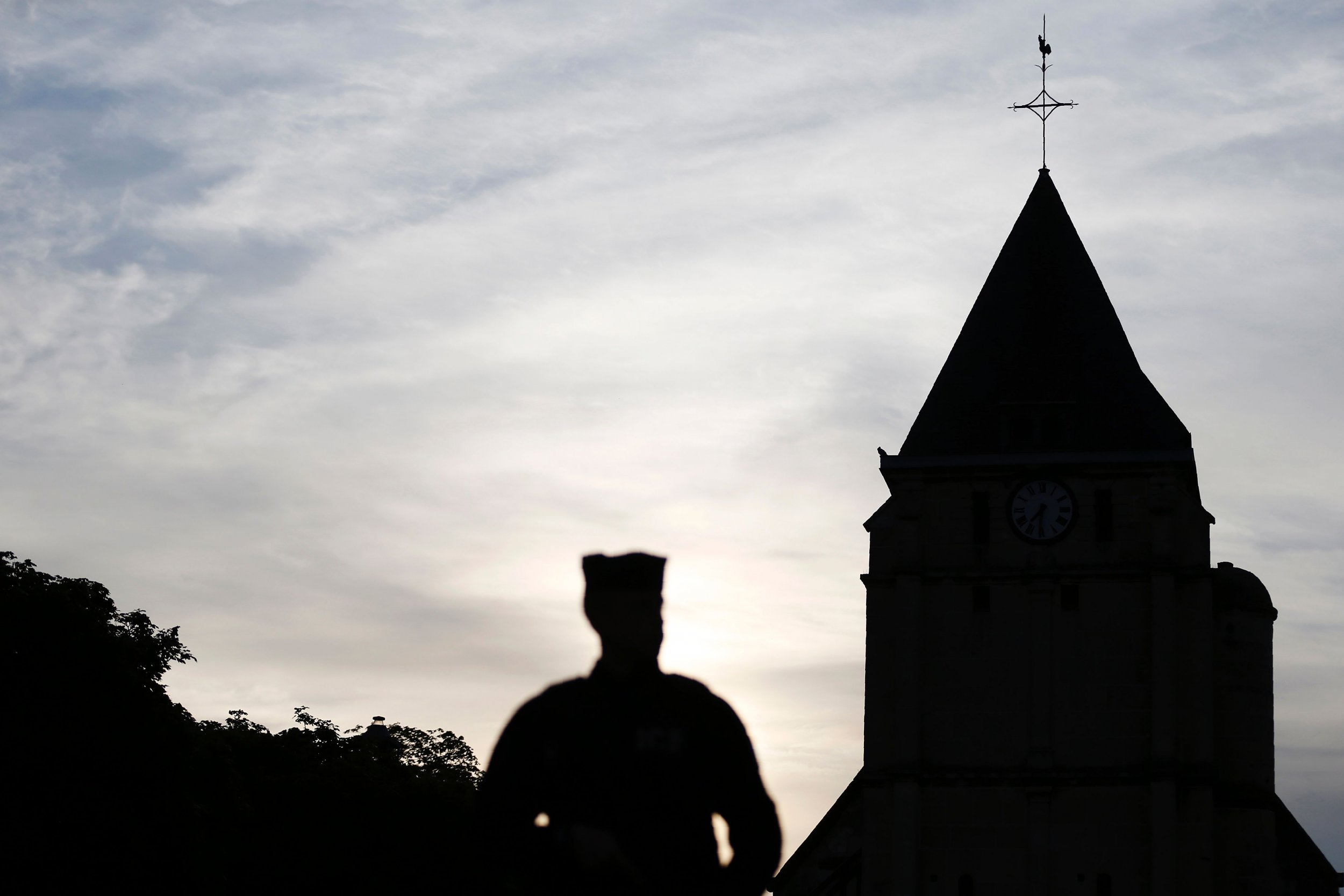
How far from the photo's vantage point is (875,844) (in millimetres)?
60938

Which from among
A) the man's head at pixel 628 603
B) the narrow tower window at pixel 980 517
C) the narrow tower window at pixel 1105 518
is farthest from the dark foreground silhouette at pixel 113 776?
the man's head at pixel 628 603

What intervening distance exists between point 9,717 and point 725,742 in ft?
126

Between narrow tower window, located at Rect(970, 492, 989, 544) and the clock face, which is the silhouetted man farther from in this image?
narrow tower window, located at Rect(970, 492, 989, 544)

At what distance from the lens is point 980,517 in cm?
6322

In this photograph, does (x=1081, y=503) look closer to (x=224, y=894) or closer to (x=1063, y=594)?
(x=1063, y=594)

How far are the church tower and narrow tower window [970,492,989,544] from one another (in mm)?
82

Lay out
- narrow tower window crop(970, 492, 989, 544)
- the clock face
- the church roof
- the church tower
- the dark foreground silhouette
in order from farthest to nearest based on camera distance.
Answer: the church roof → narrow tower window crop(970, 492, 989, 544) → the clock face → the church tower → the dark foreground silhouette

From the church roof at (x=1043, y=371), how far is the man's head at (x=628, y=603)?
57527 millimetres

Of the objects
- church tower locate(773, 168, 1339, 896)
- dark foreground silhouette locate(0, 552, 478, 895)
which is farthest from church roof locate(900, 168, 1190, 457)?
dark foreground silhouette locate(0, 552, 478, 895)

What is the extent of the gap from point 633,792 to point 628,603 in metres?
0.60

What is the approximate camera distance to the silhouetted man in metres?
6.46

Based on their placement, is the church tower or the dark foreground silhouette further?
the church tower

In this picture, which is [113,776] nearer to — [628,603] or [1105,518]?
[1105,518]

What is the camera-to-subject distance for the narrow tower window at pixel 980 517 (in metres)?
62.9
